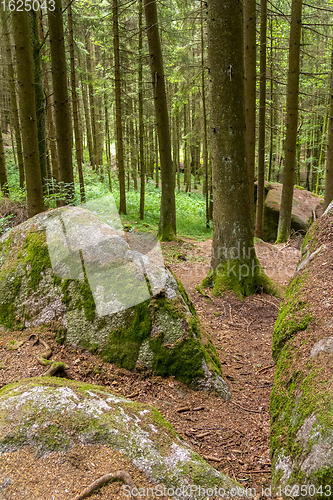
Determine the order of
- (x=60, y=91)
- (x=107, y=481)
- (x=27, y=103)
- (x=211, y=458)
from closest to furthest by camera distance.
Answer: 1. (x=107, y=481)
2. (x=211, y=458)
3. (x=27, y=103)
4. (x=60, y=91)

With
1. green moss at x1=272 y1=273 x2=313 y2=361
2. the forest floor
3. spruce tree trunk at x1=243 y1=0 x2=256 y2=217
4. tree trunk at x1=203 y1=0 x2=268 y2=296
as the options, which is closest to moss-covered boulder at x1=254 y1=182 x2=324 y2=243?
spruce tree trunk at x1=243 y1=0 x2=256 y2=217

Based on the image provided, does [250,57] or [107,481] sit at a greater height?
[250,57]

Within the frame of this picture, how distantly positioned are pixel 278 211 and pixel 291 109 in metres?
5.04

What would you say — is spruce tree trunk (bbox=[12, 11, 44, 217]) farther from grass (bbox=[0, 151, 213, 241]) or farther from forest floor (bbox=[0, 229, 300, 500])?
grass (bbox=[0, 151, 213, 241])

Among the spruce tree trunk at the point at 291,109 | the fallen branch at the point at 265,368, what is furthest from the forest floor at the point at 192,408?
the spruce tree trunk at the point at 291,109

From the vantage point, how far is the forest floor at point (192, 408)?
1596 mm

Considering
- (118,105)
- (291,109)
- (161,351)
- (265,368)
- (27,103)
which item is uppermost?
(118,105)

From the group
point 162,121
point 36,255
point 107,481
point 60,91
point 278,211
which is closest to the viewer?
point 107,481

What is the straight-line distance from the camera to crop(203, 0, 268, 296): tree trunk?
553 cm

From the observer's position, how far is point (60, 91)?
7223 millimetres

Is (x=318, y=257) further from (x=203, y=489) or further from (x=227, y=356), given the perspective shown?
(x=203, y=489)

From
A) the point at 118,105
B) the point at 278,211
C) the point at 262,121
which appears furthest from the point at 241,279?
the point at 118,105

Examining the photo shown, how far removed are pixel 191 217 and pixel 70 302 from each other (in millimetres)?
13822

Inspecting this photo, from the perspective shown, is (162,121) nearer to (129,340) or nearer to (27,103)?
(27,103)
